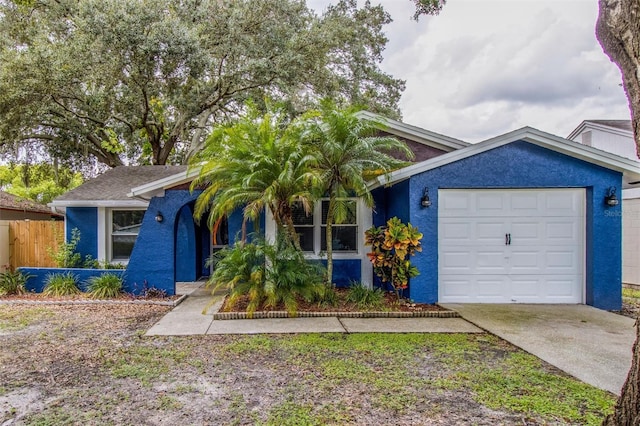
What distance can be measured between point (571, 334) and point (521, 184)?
3.04m

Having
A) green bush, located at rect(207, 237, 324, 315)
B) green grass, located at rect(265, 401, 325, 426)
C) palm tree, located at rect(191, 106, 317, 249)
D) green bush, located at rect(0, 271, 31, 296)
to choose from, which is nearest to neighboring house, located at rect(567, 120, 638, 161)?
palm tree, located at rect(191, 106, 317, 249)

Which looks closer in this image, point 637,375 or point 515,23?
point 637,375

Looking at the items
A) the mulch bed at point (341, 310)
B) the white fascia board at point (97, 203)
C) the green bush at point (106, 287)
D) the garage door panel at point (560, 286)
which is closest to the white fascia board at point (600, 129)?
the garage door panel at point (560, 286)

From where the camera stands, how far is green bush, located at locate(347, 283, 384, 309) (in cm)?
748

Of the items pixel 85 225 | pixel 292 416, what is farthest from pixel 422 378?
pixel 85 225

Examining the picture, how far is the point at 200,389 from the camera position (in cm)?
406

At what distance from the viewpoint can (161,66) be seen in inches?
495

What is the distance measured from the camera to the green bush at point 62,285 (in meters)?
8.98

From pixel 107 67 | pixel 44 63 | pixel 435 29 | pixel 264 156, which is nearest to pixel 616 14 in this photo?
pixel 264 156

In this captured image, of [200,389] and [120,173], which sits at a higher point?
[120,173]

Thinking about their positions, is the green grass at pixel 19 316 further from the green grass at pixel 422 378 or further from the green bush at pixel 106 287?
the green grass at pixel 422 378

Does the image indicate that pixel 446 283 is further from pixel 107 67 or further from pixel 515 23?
pixel 107 67

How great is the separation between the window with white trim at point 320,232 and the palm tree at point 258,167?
1.68 m

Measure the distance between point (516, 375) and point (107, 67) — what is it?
42.2 ft
